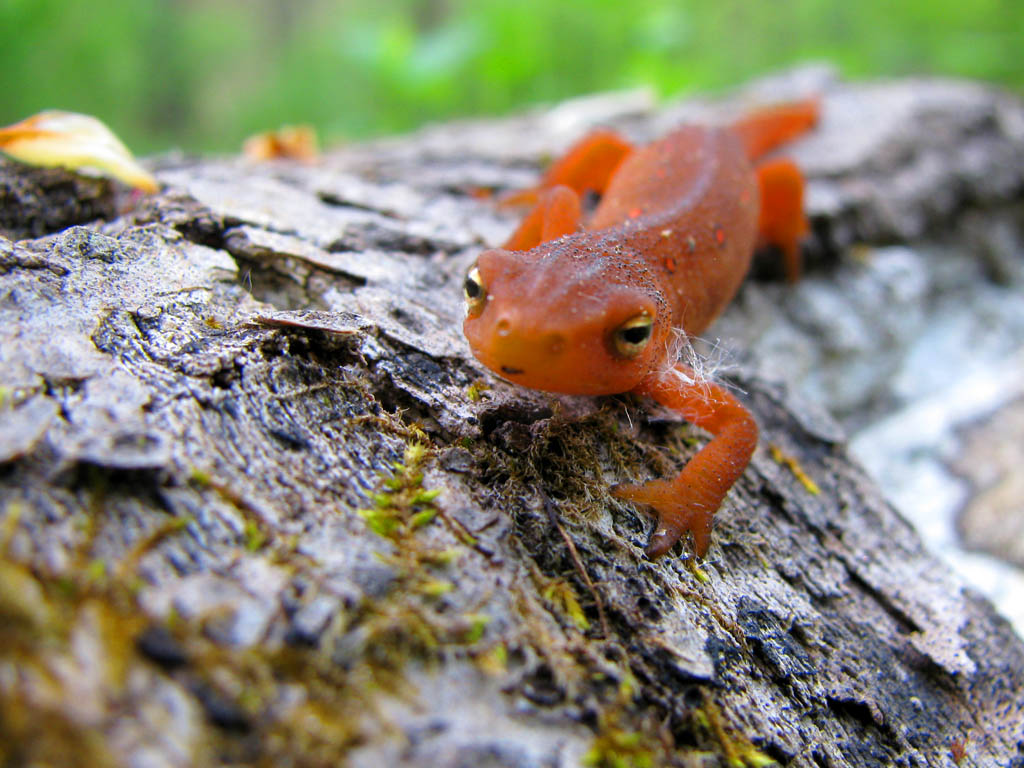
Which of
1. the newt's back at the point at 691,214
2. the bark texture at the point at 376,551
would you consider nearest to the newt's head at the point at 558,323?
the bark texture at the point at 376,551

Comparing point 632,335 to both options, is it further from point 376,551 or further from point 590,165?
point 590,165

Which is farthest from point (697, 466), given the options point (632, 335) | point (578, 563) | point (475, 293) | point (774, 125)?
point (774, 125)

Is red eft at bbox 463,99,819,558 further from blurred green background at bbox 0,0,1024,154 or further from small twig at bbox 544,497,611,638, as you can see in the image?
blurred green background at bbox 0,0,1024,154

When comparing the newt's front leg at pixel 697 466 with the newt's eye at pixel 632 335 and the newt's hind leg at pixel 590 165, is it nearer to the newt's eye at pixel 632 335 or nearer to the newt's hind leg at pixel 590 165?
the newt's eye at pixel 632 335

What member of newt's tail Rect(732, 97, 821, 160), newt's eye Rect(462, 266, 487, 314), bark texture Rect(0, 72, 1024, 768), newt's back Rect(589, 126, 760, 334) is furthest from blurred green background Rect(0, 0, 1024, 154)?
newt's eye Rect(462, 266, 487, 314)

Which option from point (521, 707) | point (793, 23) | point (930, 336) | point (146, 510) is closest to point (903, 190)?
point (930, 336)
